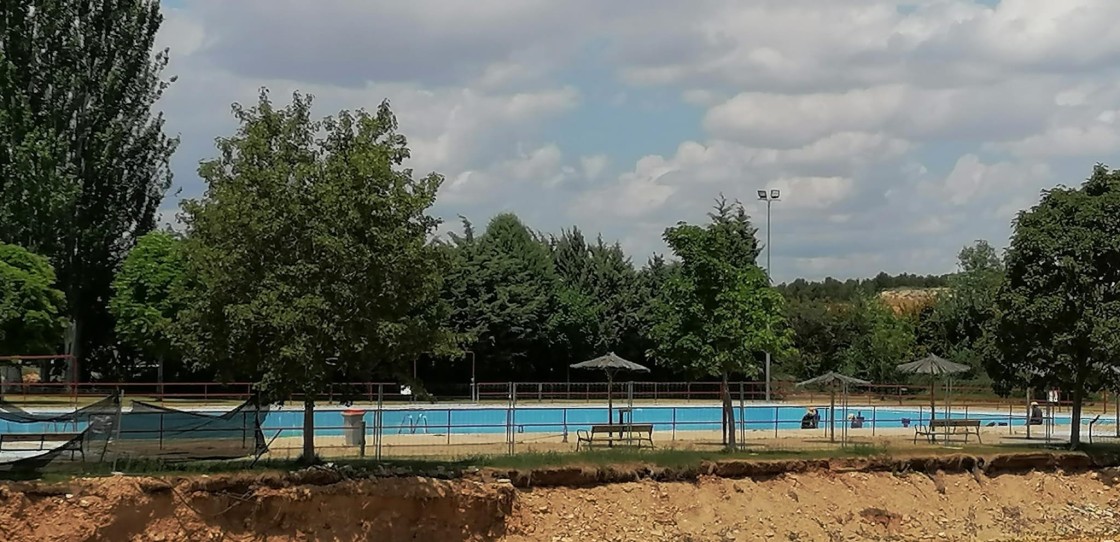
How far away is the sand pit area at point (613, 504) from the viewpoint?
71.0ft

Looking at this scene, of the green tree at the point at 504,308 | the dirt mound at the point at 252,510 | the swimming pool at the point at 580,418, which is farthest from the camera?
the green tree at the point at 504,308

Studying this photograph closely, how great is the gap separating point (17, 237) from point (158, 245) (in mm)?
6266

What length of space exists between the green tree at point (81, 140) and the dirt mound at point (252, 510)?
34018mm

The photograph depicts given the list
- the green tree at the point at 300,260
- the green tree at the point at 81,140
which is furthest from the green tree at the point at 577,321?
the green tree at the point at 300,260

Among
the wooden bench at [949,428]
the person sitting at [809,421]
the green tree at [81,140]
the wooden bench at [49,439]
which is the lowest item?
the person sitting at [809,421]

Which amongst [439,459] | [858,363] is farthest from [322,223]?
[858,363]

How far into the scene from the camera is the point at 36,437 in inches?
911

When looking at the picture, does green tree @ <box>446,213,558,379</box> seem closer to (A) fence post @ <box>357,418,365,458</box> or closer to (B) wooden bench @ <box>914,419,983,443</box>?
(B) wooden bench @ <box>914,419,983,443</box>

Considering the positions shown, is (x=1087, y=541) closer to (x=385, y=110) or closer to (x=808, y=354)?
(x=385, y=110)

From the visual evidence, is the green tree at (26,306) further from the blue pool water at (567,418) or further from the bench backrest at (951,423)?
the bench backrest at (951,423)

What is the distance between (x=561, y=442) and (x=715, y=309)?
5664 mm

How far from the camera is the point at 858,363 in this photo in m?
79.4

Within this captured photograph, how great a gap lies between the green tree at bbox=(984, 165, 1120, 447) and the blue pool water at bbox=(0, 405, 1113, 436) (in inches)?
241

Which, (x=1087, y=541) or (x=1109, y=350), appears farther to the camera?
(x=1109, y=350)
